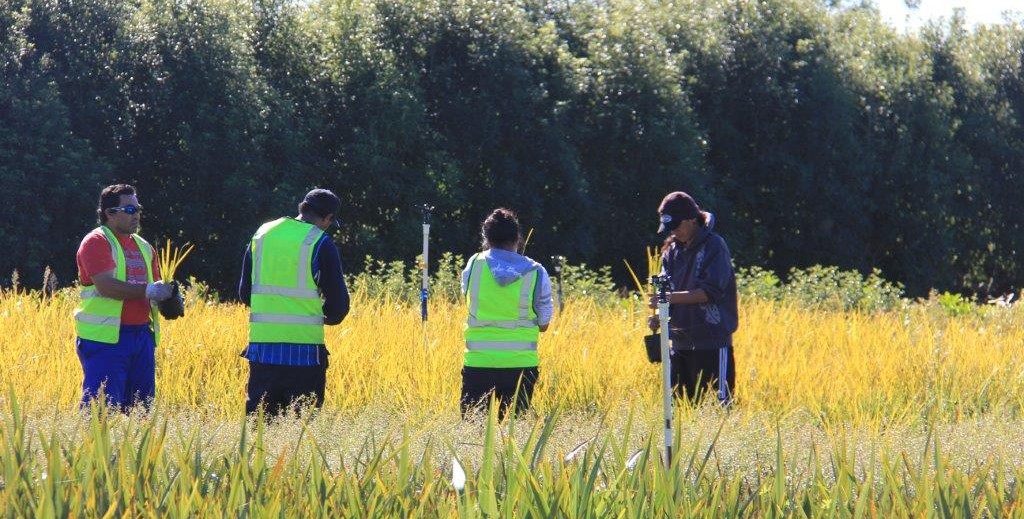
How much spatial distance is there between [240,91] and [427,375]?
17.2 m

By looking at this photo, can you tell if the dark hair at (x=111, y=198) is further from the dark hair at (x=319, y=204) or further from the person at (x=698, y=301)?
the person at (x=698, y=301)

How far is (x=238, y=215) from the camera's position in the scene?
2408cm

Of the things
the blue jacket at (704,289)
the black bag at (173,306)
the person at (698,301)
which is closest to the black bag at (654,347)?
the person at (698,301)

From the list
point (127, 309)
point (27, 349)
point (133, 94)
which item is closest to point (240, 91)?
point (133, 94)

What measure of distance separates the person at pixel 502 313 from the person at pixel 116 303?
4.83ft

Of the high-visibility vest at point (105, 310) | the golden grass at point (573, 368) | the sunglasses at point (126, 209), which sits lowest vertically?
the golden grass at point (573, 368)

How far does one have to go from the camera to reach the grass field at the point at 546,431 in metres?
3.80

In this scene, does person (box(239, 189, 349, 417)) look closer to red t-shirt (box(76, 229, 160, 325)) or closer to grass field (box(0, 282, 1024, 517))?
grass field (box(0, 282, 1024, 517))

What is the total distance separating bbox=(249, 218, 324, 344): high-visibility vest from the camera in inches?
255

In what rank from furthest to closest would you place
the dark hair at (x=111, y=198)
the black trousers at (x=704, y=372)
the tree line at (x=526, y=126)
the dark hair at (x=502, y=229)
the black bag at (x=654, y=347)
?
the tree line at (x=526, y=126) < the black trousers at (x=704, y=372) < the black bag at (x=654, y=347) < the dark hair at (x=111, y=198) < the dark hair at (x=502, y=229)

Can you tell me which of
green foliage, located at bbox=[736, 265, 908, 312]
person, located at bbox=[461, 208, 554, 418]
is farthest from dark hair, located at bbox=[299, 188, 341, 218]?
green foliage, located at bbox=[736, 265, 908, 312]

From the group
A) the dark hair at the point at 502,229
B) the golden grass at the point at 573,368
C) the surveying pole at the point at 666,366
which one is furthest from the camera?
the golden grass at the point at 573,368

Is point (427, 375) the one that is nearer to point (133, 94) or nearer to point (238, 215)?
point (238, 215)

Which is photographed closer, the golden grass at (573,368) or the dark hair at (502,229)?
the dark hair at (502,229)
